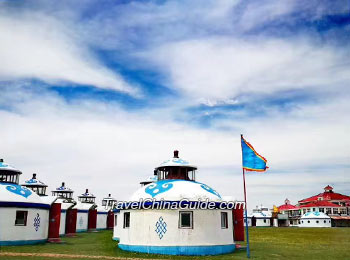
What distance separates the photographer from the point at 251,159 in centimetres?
1983

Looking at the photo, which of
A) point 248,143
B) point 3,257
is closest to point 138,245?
point 3,257

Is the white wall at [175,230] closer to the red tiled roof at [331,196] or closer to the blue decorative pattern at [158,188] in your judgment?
the blue decorative pattern at [158,188]

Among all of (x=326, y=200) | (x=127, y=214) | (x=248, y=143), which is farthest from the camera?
(x=326, y=200)

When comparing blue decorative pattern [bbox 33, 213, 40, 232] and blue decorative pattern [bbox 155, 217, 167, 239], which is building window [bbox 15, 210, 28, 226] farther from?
blue decorative pattern [bbox 155, 217, 167, 239]

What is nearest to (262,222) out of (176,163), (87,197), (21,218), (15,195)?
(87,197)

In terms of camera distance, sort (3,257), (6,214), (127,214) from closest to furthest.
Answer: (3,257)
(127,214)
(6,214)

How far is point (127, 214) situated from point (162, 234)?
3.37 meters

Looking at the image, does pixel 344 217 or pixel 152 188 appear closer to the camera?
pixel 152 188

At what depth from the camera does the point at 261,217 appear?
90875 mm

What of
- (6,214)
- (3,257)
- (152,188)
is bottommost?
(3,257)

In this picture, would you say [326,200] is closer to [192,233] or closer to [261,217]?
[261,217]

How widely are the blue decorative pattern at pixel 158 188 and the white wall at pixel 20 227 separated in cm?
990

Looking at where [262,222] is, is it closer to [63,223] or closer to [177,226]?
[63,223]

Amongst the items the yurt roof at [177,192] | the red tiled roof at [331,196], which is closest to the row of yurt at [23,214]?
the yurt roof at [177,192]
